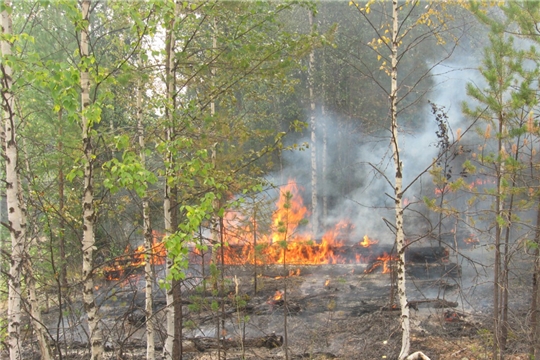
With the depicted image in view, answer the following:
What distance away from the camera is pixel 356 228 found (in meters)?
24.8

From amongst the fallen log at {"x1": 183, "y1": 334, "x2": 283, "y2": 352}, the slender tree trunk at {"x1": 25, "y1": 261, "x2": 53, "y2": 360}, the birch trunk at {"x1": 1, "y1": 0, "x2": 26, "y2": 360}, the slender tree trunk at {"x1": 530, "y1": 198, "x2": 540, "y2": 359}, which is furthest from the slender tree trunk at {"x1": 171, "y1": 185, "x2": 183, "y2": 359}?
the slender tree trunk at {"x1": 530, "y1": 198, "x2": 540, "y2": 359}

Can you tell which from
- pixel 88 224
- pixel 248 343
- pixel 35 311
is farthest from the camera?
pixel 248 343

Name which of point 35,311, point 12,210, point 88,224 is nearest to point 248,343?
point 35,311

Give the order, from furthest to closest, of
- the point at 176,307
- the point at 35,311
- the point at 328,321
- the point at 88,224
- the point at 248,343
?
the point at 328,321
the point at 248,343
the point at 176,307
the point at 35,311
the point at 88,224

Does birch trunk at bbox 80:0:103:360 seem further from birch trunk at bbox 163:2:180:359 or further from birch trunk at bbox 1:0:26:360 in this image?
birch trunk at bbox 163:2:180:359

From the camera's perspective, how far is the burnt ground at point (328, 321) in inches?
367

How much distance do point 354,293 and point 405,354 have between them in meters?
8.26

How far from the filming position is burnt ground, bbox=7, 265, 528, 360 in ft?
30.6

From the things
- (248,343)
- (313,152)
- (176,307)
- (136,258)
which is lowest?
(248,343)

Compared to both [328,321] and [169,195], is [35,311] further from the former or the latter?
[328,321]

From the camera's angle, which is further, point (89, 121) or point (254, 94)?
point (254, 94)

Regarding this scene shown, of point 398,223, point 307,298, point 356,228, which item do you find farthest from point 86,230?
point 356,228

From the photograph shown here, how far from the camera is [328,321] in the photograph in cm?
1205

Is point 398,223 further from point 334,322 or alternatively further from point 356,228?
point 356,228
